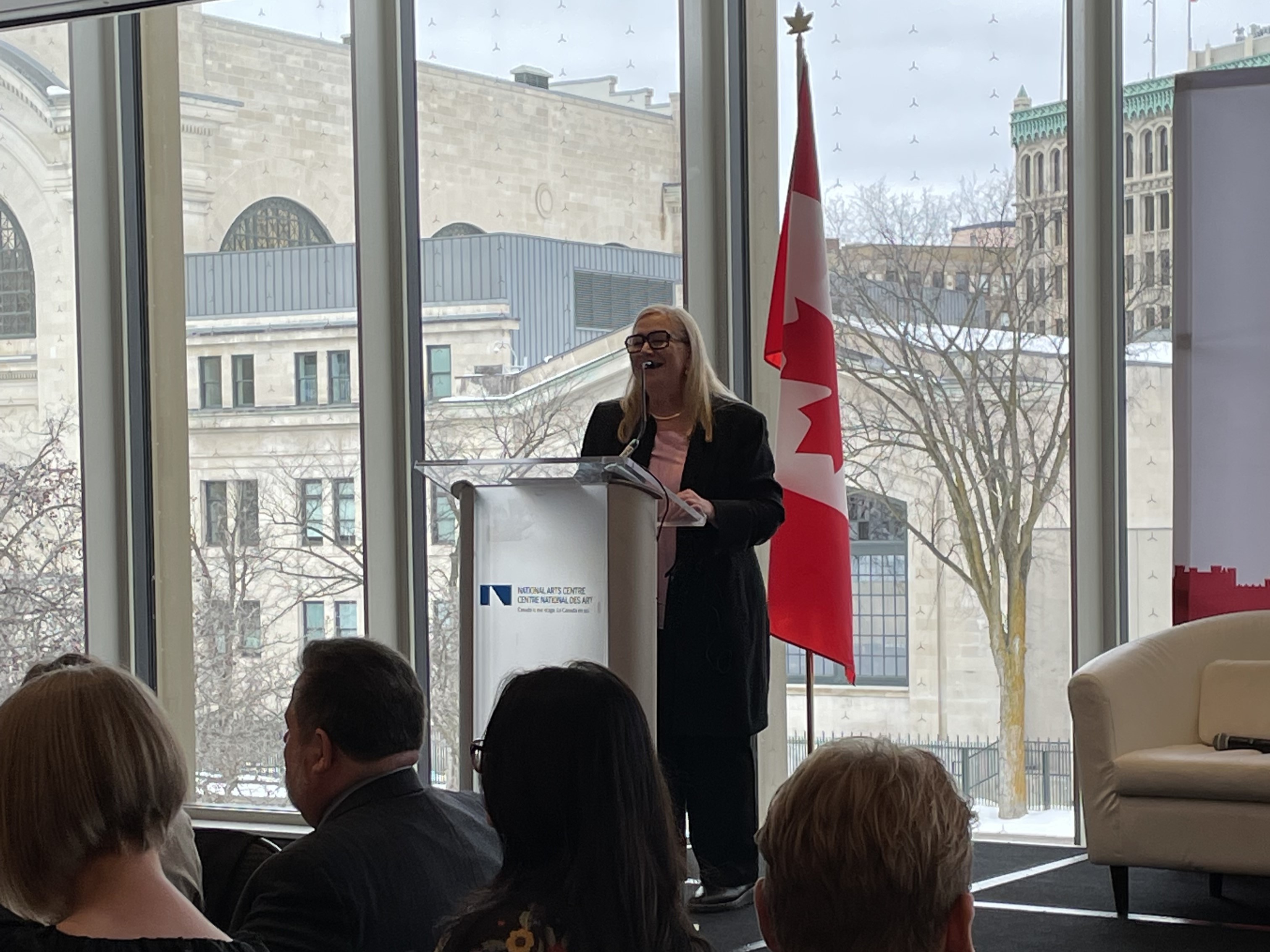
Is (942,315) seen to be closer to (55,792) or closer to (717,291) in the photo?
(717,291)

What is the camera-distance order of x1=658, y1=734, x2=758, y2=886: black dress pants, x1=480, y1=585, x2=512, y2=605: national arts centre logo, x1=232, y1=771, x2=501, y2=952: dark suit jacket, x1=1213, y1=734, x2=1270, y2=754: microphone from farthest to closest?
x1=1213, y1=734, x2=1270, y2=754: microphone
x1=658, y1=734, x2=758, y2=886: black dress pants
x1=480, y1=585, x2=512, y2=605: national arts centre logo
x1=232, y1=771, x2=501, y2=952: dark suit jacket

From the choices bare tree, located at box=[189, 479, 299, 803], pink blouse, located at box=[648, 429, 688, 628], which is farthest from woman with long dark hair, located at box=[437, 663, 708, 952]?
bare tree, located at box=[189, 479, 299, 803]

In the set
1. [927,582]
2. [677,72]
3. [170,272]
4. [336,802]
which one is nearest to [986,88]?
[677,72]

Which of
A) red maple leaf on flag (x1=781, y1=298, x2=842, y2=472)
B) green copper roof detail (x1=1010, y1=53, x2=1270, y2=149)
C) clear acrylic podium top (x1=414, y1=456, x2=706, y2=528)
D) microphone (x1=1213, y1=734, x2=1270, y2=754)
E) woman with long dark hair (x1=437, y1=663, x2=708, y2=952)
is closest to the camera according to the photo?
woman with long dark hair (x1=437, y1=663, x2=708, y2=952)

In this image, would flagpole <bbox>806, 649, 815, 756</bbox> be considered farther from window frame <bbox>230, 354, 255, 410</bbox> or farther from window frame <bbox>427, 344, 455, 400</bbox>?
window frame <bbox>230, 354, 255, 410</bbox>

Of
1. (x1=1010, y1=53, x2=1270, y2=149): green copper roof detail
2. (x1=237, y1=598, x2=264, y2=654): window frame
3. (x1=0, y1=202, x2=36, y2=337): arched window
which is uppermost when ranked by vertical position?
(x1=1010, y1=53, x2=1270, y2=149): green copper roof detail

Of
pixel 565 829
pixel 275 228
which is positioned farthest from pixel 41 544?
pixel 565 829

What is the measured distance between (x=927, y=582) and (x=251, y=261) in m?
3.16

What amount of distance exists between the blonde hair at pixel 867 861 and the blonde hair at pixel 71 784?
762 mm

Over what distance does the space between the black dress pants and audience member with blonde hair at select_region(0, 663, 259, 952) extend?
2.41 metres

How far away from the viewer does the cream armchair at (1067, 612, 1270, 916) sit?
3.98 m

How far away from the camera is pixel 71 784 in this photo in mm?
1648

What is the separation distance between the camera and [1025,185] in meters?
5.33

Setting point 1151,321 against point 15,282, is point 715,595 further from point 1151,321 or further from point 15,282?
point 15,282
